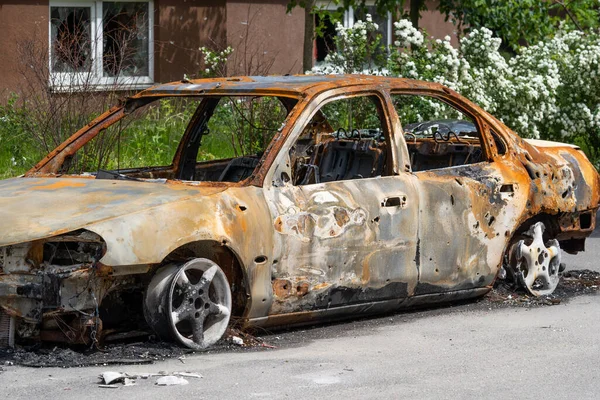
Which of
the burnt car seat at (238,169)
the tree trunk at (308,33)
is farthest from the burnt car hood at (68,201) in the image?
the tree trunk at (308,33)

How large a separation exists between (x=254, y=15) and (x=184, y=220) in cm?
1274

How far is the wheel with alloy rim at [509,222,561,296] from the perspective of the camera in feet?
29.3

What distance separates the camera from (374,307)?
26.2 ft

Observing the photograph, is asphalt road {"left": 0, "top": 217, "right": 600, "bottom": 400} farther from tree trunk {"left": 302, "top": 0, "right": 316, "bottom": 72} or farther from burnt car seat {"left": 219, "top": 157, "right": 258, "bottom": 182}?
tree trunk {"left": 302, "top": 0, "right": 316, "bottom": 72}

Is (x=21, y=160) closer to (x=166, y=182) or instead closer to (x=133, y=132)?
(x=133, y=132)

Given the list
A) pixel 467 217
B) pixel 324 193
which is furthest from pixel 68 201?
pixel 467 217

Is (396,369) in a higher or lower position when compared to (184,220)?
lower

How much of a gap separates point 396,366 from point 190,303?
1.15m

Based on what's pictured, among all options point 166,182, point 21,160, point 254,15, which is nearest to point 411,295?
point 166,182

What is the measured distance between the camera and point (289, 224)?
7.38 meters

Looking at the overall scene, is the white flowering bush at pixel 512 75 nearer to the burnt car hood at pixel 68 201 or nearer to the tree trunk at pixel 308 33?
the tree trunk at pixel 308 33

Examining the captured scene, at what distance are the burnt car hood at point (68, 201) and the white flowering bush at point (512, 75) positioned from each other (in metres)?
7.68

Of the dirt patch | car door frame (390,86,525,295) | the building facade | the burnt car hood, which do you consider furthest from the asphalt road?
the building facade

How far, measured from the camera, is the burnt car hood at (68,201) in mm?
6602
